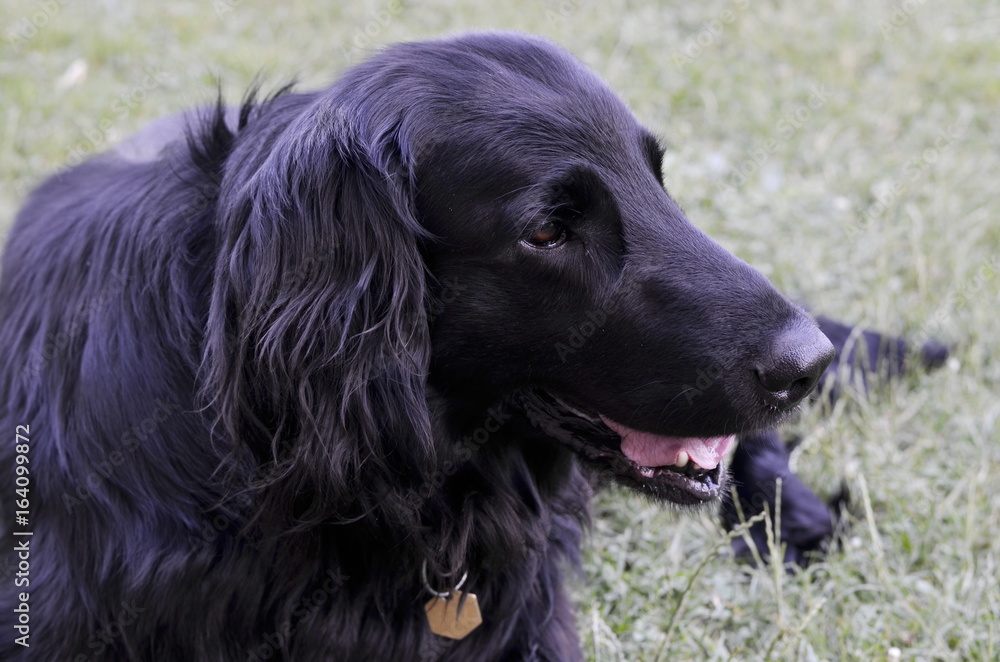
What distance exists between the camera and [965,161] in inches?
207

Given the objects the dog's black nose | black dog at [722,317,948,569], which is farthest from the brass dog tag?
black dog at [722,317,948,569]

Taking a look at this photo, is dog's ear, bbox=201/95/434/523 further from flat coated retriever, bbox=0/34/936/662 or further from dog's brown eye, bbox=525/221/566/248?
dog's brown eye, bbox=525/221/566/248

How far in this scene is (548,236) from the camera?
7.16ft

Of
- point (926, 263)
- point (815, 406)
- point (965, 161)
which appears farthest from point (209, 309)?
point (965, 161)

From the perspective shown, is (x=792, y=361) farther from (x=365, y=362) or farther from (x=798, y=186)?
(x=798, y=186)

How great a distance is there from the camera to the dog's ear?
82.9 inches

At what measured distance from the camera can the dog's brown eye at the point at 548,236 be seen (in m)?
2.17

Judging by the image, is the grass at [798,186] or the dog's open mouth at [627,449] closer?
the dog's open mouth at [627,449]

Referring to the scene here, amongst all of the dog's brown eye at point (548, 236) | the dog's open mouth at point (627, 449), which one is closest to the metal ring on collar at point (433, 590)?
the dog's open mouth at point (627, 449)

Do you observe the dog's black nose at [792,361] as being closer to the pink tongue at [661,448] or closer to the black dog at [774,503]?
the pink tongue at [661,448]

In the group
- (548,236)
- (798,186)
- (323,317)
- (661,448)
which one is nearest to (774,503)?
(661,448)

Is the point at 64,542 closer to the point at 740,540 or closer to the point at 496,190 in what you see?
the point at 496,190

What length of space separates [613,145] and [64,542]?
158 centimetres

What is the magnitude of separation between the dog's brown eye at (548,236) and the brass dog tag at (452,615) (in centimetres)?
90
